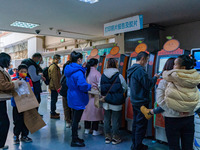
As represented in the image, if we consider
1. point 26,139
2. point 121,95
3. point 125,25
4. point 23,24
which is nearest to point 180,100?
point 121,95

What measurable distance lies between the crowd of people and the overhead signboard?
179 centimetres

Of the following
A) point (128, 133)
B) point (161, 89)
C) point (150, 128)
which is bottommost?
point (128, 133)

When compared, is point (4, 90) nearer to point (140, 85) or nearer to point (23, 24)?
point (140, 85)

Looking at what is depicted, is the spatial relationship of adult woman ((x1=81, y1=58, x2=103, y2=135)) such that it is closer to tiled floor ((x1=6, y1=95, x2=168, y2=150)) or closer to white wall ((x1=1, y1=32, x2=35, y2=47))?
tiled floor ((x1=6, y1=95, x2=168, y2=150))

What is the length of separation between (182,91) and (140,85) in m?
0.78

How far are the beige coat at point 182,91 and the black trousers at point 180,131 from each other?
0.40 ft

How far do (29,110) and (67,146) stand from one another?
817 mm

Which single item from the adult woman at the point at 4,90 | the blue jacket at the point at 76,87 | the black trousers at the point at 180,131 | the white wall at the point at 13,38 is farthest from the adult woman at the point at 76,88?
the white wall at the point at 13,38

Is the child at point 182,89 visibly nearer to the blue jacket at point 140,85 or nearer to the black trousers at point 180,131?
the black trousers at point 180,131

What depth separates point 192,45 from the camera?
17.3ft

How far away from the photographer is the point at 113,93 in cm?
277

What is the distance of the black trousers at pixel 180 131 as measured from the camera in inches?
63.8

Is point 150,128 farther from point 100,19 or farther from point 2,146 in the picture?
point 100,19

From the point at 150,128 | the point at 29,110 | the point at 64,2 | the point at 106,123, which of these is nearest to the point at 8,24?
the point at 64,2
